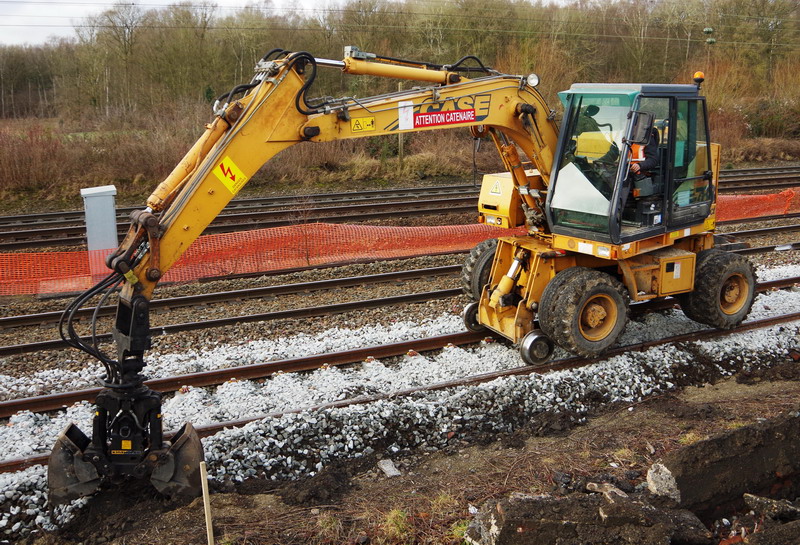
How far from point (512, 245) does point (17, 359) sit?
6.15 metres

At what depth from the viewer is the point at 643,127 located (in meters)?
6.82

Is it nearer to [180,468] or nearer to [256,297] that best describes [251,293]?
[256,297]

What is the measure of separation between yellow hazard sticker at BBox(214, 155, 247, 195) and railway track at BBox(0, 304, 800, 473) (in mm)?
2261

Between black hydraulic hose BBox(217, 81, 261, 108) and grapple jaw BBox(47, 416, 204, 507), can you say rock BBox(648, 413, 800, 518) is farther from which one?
black hydraulic hose BBox(217, 81, 261, 108)

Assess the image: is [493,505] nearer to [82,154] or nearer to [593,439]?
[593,439]

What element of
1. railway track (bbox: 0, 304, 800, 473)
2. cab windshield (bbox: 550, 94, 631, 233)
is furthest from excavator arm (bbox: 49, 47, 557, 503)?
cab windshield (bbox: 550, 94, 631, 233)

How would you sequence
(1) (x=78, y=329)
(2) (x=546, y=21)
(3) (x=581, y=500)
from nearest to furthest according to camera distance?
(3) (x=581, y=500)
(1) (x=78, y=329)
(2) (x=546, y=21)

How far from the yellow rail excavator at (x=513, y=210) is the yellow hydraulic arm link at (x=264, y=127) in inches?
0.5

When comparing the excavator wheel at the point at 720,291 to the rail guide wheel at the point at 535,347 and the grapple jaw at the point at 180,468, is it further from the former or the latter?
the grapple jaw at the point at 180,468

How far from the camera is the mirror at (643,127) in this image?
22.3ft

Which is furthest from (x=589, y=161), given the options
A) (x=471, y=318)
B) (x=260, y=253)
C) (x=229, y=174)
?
(x=260, y=253)

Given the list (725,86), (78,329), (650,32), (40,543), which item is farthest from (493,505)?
(650,32)

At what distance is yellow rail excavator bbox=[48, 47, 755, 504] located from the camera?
5.17 meters

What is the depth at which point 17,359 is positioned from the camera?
8242 mm
